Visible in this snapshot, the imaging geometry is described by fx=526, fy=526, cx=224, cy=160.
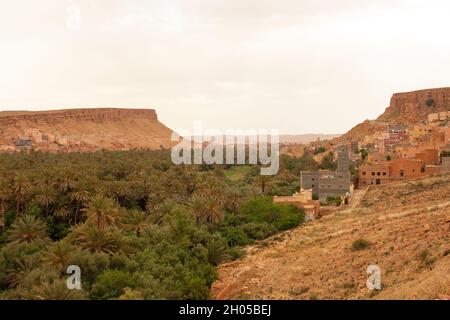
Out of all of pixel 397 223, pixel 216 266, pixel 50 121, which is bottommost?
pixel 216 266

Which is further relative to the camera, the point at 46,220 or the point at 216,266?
the point at 46,220

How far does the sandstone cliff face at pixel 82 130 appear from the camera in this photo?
94938 mm

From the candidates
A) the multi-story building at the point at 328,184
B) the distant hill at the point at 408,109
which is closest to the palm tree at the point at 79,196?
the multi-story building at the point at 328,184

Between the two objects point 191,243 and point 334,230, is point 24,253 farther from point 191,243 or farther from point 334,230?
point 334,230

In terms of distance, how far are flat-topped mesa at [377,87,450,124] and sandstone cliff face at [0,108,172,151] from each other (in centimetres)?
4909

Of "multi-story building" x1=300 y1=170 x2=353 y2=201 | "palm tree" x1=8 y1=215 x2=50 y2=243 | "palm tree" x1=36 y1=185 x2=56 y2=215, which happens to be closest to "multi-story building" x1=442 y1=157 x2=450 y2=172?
"multi-story building" x1=300 y1=170 x2=353 y2=201

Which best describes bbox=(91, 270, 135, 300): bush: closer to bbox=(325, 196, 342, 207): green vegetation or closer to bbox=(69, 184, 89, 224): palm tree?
bbox=(69, 184, 89, 224): palm tree

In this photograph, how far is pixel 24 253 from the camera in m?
19.2

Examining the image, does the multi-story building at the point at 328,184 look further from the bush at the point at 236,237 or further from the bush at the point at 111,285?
the bush at the point at 111,285

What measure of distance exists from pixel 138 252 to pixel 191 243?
7.86 ft

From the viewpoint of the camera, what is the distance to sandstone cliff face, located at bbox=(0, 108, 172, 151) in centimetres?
9494

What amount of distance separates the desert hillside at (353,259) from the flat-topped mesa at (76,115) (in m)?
88.9

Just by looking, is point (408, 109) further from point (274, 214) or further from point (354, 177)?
point (274, 214)

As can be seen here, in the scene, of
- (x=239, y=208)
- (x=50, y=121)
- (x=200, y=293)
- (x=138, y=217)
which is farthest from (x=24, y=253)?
(x=50, y=121)
